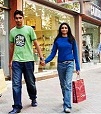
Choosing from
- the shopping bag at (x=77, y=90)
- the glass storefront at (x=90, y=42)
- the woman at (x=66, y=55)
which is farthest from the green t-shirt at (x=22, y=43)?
the glass storefront at (x=90, y=42)

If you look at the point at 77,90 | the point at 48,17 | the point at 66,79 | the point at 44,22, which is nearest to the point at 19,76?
the point at 66,79

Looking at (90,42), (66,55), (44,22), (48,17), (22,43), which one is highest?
(48,17)

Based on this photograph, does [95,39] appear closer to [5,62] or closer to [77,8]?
[77,8]

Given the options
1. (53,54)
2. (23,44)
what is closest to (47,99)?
(53,54)

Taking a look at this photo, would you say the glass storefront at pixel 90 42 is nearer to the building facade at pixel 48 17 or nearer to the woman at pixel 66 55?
the building facade at pixel 48 17

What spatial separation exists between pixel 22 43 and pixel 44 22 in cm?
920

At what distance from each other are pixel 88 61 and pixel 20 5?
1033cm

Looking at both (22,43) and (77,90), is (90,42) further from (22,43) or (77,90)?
(22,43)

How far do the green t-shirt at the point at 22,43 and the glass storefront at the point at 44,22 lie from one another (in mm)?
7000

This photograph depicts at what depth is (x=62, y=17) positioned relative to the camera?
643 inches

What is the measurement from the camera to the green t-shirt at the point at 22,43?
6.28 meters

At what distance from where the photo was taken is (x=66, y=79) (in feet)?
21.0

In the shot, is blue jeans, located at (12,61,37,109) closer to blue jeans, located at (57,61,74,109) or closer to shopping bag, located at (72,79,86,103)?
blue jeans, located at (57,61,74,109)

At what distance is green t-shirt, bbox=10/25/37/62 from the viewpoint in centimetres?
628
